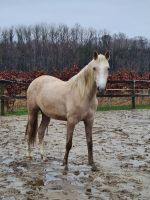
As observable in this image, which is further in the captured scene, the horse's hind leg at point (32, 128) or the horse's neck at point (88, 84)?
the horse's hind leg at point (32, 128)

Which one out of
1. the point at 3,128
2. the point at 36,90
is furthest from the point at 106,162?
the point at 3,128

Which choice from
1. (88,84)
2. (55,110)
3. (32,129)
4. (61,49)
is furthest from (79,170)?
(61,49)

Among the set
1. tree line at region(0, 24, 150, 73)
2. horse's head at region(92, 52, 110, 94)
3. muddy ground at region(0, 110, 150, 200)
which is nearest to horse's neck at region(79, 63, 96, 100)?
horse's head at region(92, 52, 110, 94)

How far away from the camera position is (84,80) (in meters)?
5.28

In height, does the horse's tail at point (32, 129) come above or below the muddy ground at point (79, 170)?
above

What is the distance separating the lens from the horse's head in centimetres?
473

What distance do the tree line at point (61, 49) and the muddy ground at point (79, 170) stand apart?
56307mm

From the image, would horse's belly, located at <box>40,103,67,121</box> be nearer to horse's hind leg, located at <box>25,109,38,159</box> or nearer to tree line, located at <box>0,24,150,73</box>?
horse's hind leg, located at <box>25,109,38,159</box>

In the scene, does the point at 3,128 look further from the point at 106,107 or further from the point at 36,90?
the point at 106,107

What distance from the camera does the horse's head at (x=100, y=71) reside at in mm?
4734

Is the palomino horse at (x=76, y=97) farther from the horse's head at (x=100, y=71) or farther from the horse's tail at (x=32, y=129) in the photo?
the horse's tail at (x=32, y=129)

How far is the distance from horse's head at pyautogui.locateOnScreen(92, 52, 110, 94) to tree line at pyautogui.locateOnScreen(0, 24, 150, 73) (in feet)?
193

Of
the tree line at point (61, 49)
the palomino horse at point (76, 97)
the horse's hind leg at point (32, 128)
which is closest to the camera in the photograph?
the palomino horse at point (76, 97)

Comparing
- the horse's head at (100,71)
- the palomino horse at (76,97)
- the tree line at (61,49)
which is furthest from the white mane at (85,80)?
the tree line at (61,49)
